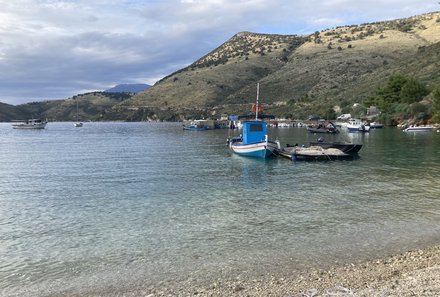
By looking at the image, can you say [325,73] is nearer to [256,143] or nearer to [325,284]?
[256,143]

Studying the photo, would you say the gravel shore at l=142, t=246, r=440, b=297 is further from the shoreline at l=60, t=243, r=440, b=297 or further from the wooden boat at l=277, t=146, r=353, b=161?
the wooden boat at l=277, t=146, r=353, b=161

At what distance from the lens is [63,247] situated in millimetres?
14391

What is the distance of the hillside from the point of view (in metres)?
136

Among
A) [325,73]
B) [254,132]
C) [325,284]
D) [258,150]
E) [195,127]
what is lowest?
[325,284]

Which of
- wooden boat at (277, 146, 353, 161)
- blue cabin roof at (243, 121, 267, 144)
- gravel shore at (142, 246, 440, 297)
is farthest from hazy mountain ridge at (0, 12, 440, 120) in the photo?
gravel shore at (142, 246, 440, 297)

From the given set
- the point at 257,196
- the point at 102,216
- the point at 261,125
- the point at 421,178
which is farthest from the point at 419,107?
the point at 102,216

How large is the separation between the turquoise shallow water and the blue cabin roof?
12.8 m

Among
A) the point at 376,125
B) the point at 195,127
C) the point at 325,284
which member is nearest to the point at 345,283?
the point at 325,284

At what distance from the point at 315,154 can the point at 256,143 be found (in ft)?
20.9

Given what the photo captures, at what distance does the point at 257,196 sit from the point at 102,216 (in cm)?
883

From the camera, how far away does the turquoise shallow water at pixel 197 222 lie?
482 inches

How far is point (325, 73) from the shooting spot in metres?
159

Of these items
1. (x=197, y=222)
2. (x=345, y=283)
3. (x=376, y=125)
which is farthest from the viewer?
(x=376, y=125)

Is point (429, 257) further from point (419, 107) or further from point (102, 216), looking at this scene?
point (419, 107)
